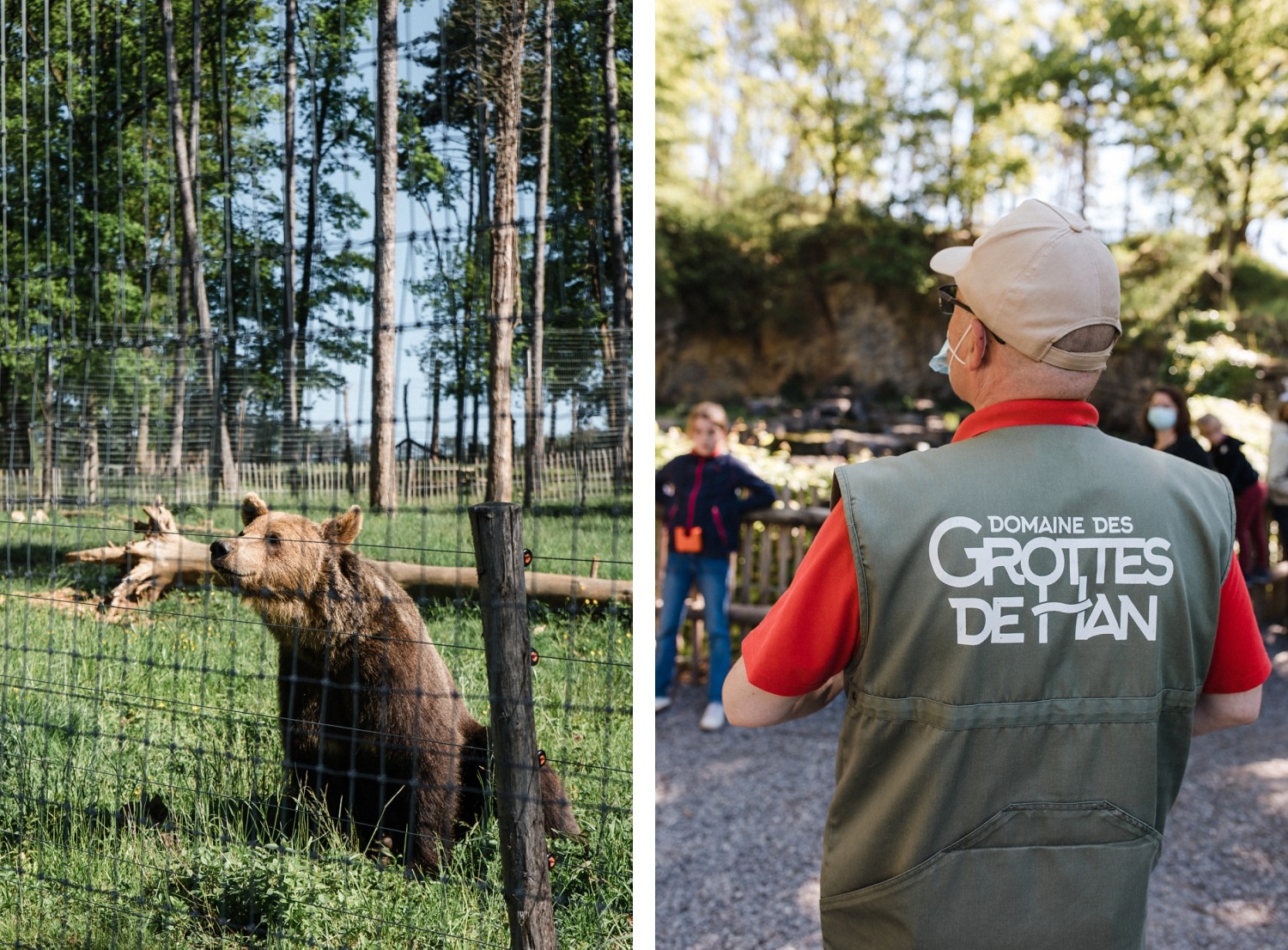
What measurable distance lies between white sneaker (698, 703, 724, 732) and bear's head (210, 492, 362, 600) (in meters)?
3.07

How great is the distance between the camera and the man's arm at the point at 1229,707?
4.53 ft

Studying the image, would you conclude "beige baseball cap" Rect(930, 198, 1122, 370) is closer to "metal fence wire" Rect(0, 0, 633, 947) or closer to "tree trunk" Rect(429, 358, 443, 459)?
"metal fence wire" Rect(0, 0, 633, 947)

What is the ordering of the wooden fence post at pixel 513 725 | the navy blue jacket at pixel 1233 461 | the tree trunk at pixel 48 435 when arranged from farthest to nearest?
the navy blue jacket at pixel 1233 461
the tree trunk at pixel 48 435
the wooden fence post at pixel 513 725

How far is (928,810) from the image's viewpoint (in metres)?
1.23

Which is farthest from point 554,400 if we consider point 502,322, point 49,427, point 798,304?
point 798,304

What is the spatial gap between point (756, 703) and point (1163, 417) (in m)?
4.64

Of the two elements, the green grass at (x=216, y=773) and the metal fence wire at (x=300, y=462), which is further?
the green grass at (x=216, y=773)

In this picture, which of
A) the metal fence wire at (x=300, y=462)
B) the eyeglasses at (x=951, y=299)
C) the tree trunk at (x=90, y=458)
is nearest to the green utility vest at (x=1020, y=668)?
the eyeglasses at (x=951, y=299)

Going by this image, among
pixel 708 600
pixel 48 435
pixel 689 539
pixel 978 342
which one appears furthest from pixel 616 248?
pixel 708 600

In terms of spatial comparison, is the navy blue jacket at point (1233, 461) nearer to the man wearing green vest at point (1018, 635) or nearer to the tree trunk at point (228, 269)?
the man wearing green vest at point (1018, 635)

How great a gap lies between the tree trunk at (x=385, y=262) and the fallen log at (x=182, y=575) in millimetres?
217

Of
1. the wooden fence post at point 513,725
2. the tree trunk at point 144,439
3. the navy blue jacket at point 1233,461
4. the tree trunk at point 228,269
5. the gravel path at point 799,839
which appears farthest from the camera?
the navy blue jacket at point 1233,461

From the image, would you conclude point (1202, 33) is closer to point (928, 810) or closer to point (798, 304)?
point (798, 304)

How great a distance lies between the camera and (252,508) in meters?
2.39
